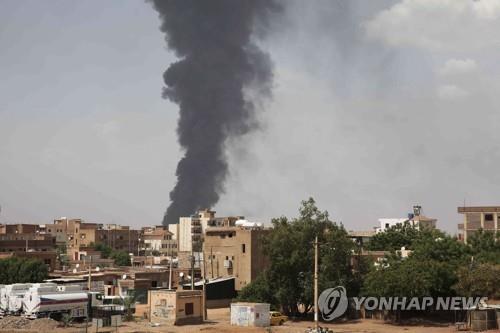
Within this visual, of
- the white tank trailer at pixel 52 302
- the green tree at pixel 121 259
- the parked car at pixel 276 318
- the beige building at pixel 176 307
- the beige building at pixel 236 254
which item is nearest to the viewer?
the white tank trailer at pixel 52 302

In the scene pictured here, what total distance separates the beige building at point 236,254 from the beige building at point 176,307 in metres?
16.2

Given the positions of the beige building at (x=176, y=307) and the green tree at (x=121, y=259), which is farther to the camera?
the green tree at (x=121, y=259)

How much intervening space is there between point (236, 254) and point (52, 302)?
25.9 meters

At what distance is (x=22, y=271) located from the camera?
66.7m

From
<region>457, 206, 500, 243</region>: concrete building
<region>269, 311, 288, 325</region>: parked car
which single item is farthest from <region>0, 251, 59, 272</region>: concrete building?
<region>457, 206, 500, 243</region>: concrete building

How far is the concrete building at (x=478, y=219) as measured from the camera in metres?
96.5

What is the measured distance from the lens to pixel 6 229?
5079 inches

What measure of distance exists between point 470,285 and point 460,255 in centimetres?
1189

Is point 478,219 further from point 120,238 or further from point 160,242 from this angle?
point 120,238

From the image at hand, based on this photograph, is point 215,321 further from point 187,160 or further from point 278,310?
point 187,160

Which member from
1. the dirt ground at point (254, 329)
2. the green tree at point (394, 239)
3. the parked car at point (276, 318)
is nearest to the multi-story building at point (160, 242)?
the green tree at point (394, 239)

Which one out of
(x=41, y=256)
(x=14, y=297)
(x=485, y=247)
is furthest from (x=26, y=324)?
(x=485, y=247)

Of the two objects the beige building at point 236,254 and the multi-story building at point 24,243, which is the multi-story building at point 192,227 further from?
the beige building at point 236,254

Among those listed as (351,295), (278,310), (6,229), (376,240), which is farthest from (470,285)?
(6,229)
